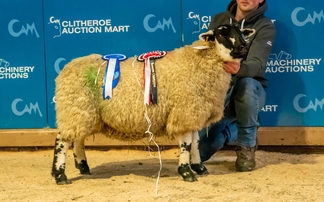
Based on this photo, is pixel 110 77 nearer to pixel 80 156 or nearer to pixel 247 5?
pixel 80 156

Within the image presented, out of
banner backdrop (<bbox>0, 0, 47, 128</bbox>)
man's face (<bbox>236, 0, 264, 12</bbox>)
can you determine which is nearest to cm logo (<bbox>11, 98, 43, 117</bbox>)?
banner backdrop (<bbox>0, 0, 47, 128</bbox>)

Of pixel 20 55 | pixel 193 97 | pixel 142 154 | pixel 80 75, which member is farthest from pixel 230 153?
pixel 20 55

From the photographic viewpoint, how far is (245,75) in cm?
341

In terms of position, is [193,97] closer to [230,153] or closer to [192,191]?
[192,191]

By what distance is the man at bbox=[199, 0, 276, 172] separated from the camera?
3.50 meters

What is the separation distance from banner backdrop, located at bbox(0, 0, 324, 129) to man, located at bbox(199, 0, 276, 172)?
575 mm

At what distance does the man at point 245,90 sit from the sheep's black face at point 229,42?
0.14 m

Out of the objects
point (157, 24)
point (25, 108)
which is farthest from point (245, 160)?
point (25, 108)

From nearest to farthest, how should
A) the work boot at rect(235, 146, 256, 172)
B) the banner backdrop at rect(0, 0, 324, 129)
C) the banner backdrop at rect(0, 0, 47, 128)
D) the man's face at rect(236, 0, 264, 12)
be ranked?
the work boot at rect(235, 146, 256, 172) → the man's face at rect(236, 0, 264, 12) → the banner backdrop at rect(0, 0, 324, 129) → the banner backdrop at rect(0, 0, 47, 128)

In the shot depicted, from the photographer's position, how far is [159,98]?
310cm

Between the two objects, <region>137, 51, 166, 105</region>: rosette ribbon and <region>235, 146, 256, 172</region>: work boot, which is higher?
<region>137, 51, 166, 105</region>: rosette ribbon

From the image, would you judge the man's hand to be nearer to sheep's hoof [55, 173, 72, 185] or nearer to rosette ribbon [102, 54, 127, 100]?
rosette ribbon [102, 54, 127, 100]

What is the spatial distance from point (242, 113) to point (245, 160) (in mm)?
536

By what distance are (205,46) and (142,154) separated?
2.09 meters
